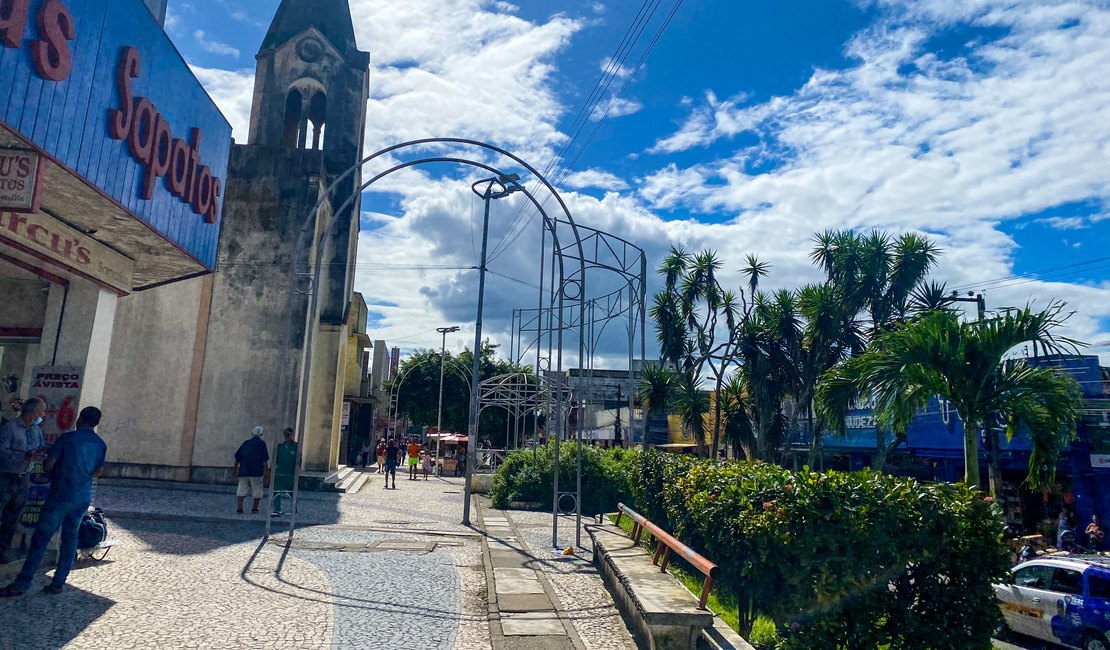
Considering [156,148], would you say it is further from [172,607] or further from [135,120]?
[172,607]

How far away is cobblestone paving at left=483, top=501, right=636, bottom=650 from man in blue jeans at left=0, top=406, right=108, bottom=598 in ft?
14.9

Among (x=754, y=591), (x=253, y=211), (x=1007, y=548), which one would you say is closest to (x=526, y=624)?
(x=754, y=591)

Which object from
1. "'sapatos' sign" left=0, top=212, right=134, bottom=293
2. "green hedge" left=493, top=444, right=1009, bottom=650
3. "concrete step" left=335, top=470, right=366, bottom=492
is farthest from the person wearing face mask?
"concrete step" left=335, top=470, right=366, bottom=492

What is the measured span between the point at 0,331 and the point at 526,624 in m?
8.80

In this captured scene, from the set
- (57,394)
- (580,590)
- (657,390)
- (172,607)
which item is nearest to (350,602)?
(172,607)

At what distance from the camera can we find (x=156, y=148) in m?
7.45

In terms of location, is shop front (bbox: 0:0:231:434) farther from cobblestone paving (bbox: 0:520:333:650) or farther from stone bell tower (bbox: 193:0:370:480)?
Result: stone bell tower (bbox: 193:0:370:480)

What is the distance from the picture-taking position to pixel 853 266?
21969mm

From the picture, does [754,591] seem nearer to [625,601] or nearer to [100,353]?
[625,601]

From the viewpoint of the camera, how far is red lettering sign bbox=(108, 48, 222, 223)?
6.71 meters

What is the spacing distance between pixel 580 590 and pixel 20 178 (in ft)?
21.6

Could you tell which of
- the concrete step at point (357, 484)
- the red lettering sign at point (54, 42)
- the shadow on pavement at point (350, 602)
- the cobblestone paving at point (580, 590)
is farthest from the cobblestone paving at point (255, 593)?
the concrete step at point (357, 484)

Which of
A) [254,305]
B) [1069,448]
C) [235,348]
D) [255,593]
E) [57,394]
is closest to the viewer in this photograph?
[255,593]

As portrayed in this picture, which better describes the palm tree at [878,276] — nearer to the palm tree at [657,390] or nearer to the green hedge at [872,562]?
the palm tree at [657,390]
